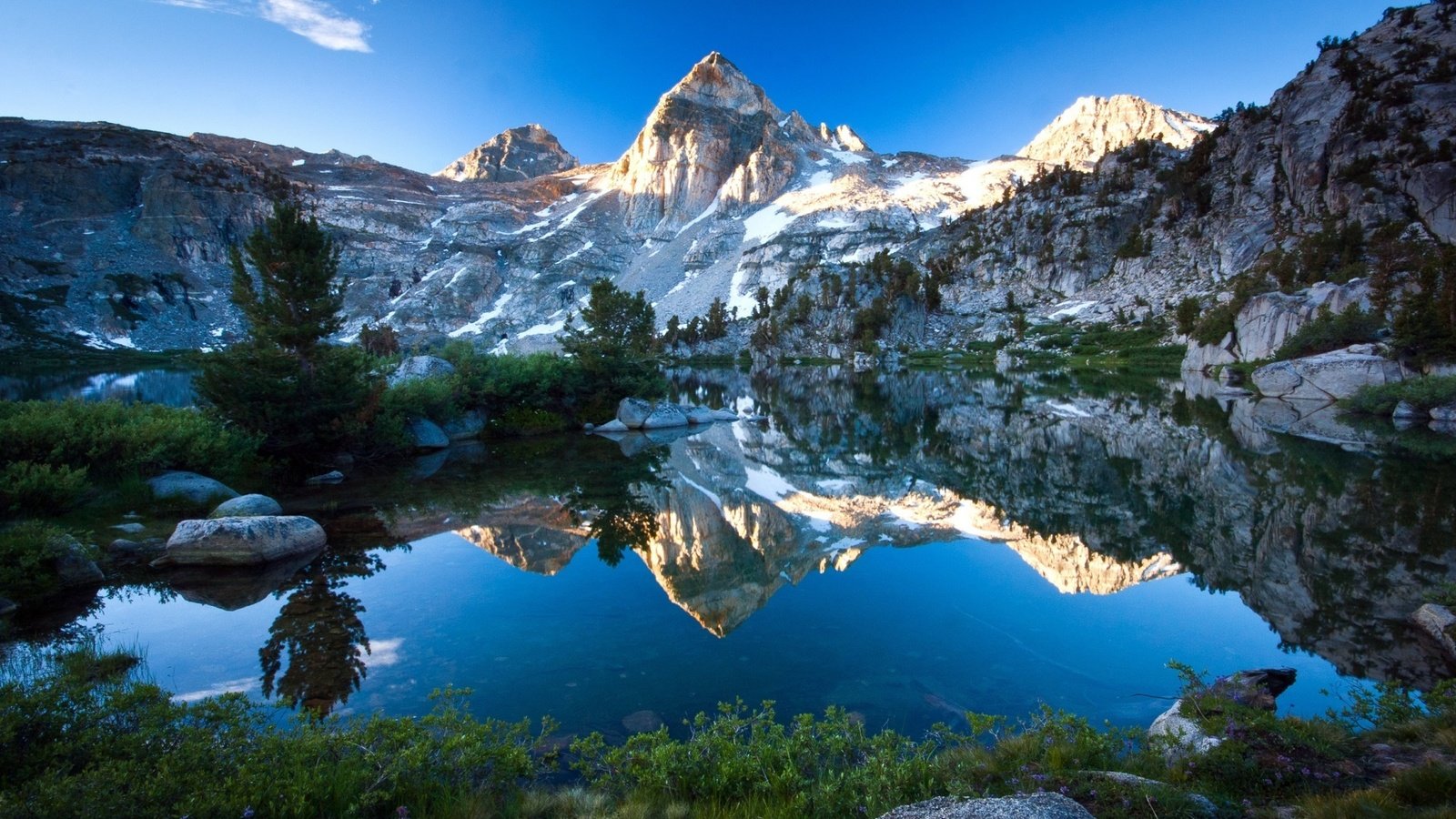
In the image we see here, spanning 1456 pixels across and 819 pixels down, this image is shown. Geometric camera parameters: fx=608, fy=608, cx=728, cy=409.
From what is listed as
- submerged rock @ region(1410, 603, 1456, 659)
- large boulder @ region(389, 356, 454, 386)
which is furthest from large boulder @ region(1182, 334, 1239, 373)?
large boulder @ region(389, 356, 454, 386)

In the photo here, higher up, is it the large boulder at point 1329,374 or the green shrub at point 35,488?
the large boulder at point 1329,374

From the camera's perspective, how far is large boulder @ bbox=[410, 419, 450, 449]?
22.4m

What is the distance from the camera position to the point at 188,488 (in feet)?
43.0

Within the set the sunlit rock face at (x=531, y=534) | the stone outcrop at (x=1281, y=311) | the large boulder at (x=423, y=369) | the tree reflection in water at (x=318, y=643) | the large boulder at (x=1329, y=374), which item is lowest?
the tree reflection in water at (x=318, y=643)

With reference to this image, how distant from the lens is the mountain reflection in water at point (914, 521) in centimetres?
793

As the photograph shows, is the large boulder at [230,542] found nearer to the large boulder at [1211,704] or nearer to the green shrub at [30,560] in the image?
the green shrub at [30,560]

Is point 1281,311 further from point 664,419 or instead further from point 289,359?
point 289,359

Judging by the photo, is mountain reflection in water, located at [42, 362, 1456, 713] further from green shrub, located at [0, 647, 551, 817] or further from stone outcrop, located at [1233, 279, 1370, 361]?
stone outcrop, located at [1233, 279, 1370, 361]

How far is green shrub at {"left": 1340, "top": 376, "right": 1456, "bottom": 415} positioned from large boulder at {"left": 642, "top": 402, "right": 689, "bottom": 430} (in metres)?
30.5

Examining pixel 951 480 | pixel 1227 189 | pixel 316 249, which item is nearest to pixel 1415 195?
pixel 1227 189

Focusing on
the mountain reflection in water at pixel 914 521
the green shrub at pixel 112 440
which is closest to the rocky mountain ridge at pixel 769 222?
the mountain reflection in water at pixel 914 521

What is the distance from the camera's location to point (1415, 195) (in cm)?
5612

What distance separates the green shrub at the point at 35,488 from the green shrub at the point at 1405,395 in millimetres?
41426

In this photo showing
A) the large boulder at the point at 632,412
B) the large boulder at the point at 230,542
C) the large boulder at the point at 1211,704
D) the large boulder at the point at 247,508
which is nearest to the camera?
the large boulder at the point at 1211,704
